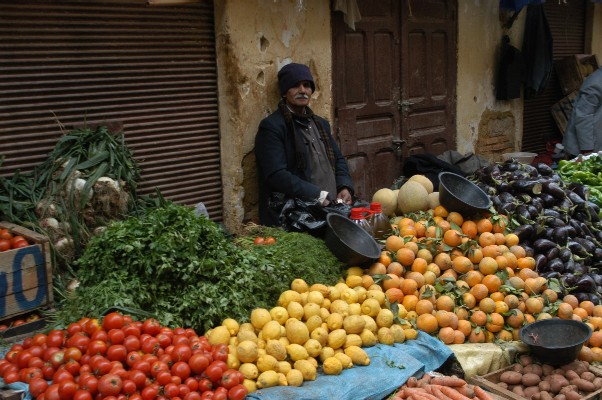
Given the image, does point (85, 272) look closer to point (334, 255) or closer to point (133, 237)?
point (133, 237)

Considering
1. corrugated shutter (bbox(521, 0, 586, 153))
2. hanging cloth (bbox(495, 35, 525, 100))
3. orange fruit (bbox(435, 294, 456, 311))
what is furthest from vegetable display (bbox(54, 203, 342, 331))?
corrugated shutter (bbox(521, 0, 586, 153))

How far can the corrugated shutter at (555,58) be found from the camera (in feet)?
32.0

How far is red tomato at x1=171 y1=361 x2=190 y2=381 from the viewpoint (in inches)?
122

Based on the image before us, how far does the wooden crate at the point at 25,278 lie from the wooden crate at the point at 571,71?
8.51 m

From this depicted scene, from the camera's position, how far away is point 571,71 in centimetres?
988

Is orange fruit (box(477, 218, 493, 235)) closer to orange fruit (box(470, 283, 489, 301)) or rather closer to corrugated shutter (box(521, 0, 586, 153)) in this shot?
orange fruit (box(470, 283, 489, 301))

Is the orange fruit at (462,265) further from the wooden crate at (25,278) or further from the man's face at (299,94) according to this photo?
the wooden crate at (25,278)

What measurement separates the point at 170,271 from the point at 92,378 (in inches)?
33.4

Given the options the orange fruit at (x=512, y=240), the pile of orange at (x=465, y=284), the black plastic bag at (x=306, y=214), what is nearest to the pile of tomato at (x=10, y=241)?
the black plastic bag at (x=306, y=214)

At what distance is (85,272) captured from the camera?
379 cm

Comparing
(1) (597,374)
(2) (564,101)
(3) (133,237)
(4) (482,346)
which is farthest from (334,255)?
(2) (564,101)

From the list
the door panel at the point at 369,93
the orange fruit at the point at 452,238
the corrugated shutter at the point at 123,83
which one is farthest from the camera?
the door panel at the point at 369,93

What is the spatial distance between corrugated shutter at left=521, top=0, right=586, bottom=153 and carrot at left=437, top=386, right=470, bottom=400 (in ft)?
22.6

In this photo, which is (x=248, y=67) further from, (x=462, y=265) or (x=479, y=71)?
(x=479, y=71)
